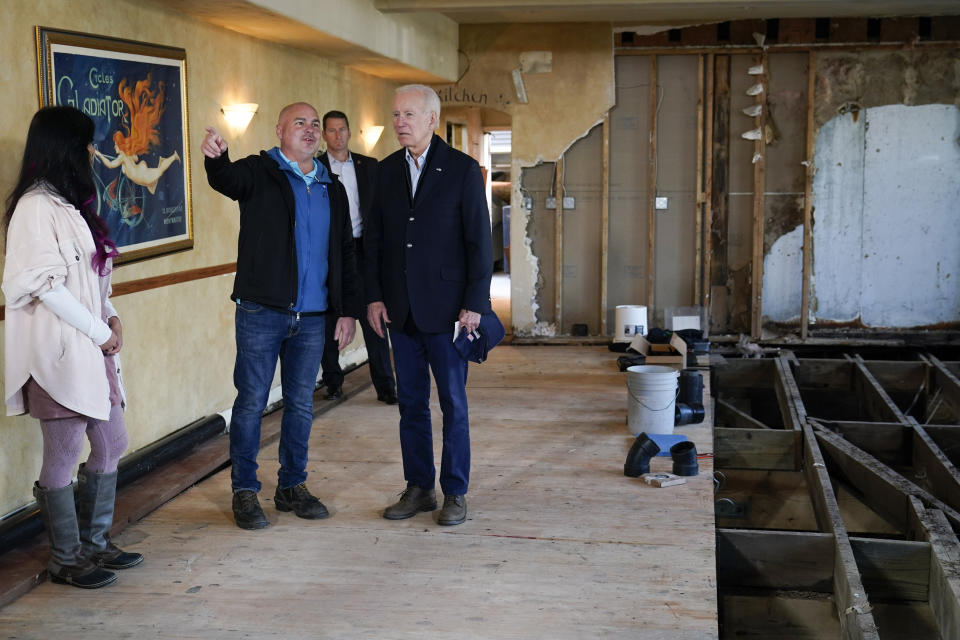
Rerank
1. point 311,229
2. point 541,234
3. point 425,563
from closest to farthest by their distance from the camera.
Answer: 1. point 425,563
2. point 311,229
3. point 541,234

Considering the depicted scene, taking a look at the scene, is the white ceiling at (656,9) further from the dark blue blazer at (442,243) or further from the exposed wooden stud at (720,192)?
the dark blue blazer at (442,243)

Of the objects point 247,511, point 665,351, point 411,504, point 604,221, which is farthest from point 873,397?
point 247,511

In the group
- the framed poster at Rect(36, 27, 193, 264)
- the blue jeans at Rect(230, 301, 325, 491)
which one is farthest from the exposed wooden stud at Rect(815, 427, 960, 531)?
the framed poster at Rect(36, 27, 193, 264)

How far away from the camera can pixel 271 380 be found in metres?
3.67

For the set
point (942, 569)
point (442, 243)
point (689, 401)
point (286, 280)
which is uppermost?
point (442, 243)

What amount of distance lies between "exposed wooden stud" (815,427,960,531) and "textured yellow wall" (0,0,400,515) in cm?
320

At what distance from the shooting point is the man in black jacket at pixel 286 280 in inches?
140

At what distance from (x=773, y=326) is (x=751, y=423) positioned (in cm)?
254

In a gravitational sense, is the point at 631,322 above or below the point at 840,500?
above

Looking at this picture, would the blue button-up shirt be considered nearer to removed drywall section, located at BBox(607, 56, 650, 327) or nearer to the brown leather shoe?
the brown leather shoe

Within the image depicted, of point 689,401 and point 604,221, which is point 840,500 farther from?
point 604,221

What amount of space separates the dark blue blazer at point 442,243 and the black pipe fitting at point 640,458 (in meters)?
1.21

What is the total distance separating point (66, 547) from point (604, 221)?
19.5ft

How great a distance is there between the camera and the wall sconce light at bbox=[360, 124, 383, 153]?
741 cm
